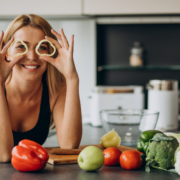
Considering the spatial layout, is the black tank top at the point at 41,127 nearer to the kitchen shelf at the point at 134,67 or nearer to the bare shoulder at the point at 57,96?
the bare shoulder at the point at 57,96

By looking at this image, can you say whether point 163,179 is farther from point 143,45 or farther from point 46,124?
point 143,45

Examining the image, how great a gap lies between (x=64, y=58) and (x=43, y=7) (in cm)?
143

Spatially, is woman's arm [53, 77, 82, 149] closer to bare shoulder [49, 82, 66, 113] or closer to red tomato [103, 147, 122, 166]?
bare shoulder [49, 82, 66, 113]

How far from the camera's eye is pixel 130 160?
2.90 feet

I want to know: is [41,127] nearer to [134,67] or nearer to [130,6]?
[130,6]

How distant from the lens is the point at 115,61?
2986mm

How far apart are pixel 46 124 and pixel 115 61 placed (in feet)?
5.65

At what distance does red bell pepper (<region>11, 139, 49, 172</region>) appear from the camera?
0.87m

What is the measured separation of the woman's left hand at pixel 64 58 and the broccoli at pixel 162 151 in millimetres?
514

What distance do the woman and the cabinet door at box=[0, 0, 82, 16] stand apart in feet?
3.96

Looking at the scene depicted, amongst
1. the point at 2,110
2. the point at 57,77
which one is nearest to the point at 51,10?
the point at 57,77

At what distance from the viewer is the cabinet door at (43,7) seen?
8.27 ft

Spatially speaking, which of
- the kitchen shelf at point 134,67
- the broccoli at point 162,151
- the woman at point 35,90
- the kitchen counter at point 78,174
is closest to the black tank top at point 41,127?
the woman at point 35,90

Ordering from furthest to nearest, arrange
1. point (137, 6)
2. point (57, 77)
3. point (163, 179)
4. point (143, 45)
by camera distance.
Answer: point (143, 45) → point (137, 6) → point (57, 77) → point (163, 179)
